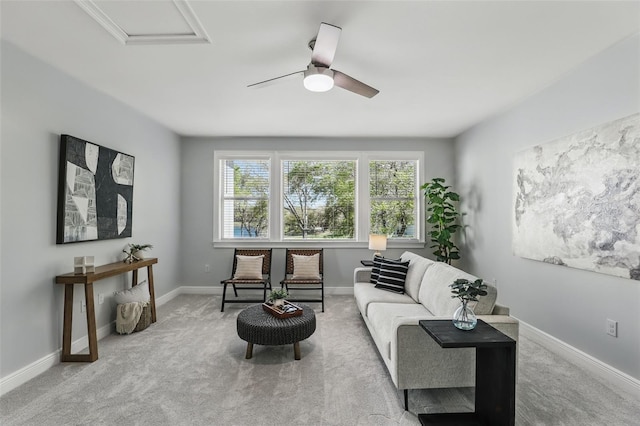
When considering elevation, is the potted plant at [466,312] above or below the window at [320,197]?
below

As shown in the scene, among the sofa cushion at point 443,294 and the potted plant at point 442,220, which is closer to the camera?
the sofa cushion at point 443,294

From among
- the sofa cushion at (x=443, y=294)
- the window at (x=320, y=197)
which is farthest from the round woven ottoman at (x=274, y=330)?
the window at (x=320, y=197)

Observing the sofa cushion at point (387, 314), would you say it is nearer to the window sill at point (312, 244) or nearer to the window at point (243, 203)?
the window sill at point (312, 244)

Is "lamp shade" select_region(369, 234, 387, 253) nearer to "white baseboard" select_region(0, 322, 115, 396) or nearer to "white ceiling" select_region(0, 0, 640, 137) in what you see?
"white ceiling" select_region(0, 0, 640, 137)

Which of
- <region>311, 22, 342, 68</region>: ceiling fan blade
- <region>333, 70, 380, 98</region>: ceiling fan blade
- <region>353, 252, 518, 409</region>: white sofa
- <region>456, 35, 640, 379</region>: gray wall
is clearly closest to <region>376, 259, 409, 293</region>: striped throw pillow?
<region>353, 252, 518, 409</region>: white sofa

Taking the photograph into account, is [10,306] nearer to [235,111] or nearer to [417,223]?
[235,111]

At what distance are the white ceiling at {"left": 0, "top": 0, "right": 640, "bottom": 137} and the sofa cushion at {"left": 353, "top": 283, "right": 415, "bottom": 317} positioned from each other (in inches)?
82.9

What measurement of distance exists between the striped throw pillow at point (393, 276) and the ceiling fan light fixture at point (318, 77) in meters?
2.24

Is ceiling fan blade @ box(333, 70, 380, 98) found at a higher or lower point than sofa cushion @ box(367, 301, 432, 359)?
higher

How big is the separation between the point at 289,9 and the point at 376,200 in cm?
374

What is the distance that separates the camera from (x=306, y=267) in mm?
4828

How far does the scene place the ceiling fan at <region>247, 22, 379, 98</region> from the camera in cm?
204

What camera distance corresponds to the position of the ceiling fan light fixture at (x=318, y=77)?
92.1 inches

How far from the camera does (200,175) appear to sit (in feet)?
17.6
